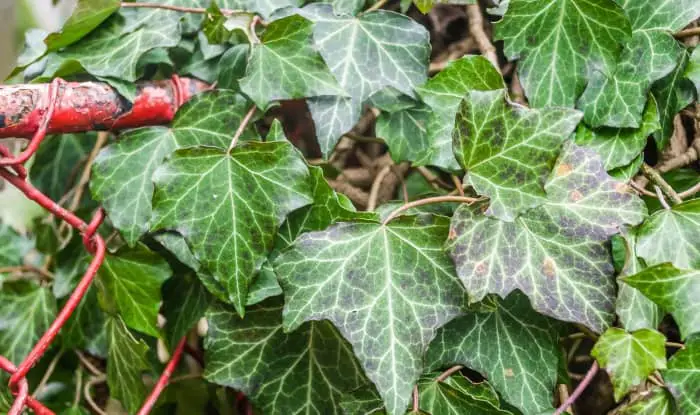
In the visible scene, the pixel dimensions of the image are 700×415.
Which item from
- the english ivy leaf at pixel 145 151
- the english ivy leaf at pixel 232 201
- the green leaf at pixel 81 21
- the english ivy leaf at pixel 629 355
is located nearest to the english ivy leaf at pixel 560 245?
the english ivy leaf at pixel 629 355

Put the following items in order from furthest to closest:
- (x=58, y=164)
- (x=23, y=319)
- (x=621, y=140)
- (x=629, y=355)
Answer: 1. (x=58, y=164)
2. (x=23, y=319)
3. (x=621, y=140)
4. (x=629, y=355)

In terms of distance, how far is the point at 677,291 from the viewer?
63cm

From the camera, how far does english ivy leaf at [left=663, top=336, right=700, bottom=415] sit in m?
0.64

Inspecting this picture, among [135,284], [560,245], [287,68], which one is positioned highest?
[287,68]

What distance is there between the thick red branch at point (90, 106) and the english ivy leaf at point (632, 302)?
0.50 metres

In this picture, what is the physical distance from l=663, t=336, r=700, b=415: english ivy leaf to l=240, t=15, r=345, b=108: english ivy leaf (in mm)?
413

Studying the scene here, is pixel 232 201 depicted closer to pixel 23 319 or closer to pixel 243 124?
pixel 243 124

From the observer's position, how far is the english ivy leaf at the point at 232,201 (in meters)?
0.71

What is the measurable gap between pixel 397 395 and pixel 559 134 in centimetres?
27

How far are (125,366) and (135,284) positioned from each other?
0.10 m

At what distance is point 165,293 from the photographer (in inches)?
34.0

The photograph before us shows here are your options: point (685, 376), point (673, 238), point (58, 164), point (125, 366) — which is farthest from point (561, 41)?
point (58, 164)

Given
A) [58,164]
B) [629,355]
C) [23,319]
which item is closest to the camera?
[629,355]

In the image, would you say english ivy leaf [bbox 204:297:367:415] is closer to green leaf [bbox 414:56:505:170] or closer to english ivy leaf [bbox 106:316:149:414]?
english ivy leaf [bbox 106:316:149:414]
